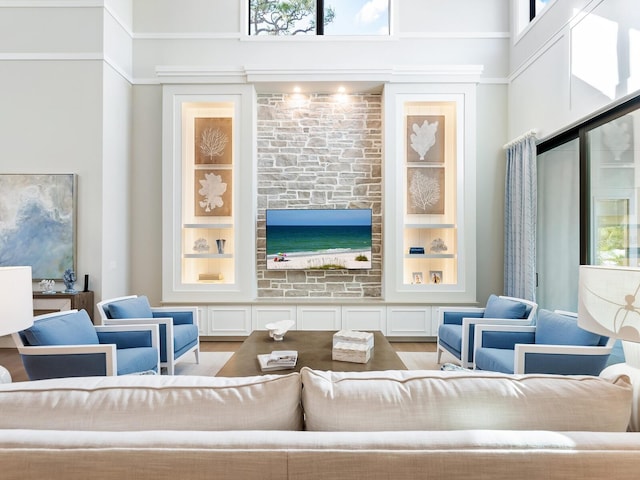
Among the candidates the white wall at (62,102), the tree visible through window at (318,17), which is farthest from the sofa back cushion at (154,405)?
the tree visible through window at (318,17)

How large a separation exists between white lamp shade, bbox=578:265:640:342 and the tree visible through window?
457 cm

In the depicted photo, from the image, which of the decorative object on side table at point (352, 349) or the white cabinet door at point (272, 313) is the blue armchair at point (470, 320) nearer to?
the decorative object on side table at point (352, 349)

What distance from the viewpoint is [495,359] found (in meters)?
2.86

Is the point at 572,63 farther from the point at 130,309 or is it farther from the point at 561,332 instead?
the point at 130,309

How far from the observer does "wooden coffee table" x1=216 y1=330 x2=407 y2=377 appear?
2603mm

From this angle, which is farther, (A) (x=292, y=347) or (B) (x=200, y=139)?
(B) (x=200, y=139)

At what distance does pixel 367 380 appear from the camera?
110 cm

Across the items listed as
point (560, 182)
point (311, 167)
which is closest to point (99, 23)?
point (311, 167)

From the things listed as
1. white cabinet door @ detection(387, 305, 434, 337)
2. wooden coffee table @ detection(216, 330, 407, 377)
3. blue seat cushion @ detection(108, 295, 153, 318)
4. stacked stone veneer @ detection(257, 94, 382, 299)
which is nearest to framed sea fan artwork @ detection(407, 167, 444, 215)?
stacked stone veneer @ detection(257, 94, 382, 299)

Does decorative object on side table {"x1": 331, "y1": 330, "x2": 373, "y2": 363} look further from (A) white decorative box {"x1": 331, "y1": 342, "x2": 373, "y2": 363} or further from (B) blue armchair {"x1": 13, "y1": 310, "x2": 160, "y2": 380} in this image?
(B) blue armchair {"x1": 13, "y1": 310, "x2": 160, "y2": 380}

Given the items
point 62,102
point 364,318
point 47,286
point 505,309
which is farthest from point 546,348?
point 62,102

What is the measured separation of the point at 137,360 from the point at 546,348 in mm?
2621

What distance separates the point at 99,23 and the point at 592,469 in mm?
5383

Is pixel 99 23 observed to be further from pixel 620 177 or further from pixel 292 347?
pixel 620 177
